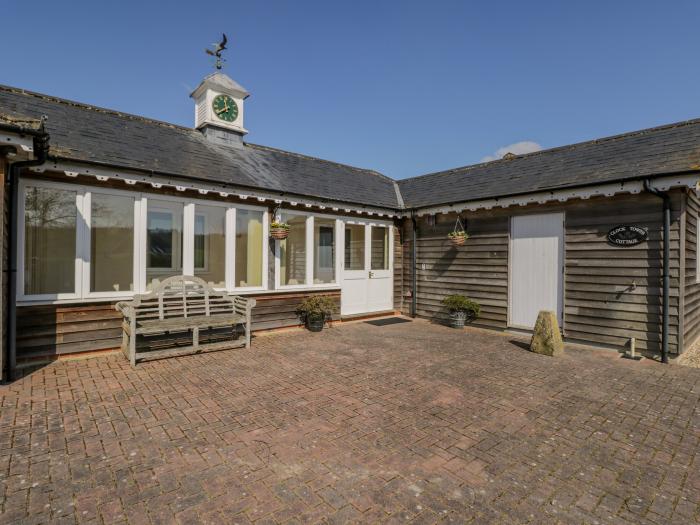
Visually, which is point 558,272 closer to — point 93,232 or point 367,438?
point 367,438

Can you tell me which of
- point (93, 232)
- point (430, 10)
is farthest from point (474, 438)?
point (430, 10)

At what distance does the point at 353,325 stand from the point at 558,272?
4.97 meters

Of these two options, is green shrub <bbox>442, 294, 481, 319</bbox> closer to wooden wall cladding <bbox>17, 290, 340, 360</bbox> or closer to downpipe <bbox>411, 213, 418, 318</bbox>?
downpipe <bbox>411, 213, 418, 318</bbox>

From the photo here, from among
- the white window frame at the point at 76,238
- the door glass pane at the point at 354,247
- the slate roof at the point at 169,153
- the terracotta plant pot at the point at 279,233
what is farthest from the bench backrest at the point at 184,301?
the door glass pane at the point at 354,247

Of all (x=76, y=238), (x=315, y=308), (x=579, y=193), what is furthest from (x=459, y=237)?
(x=76, y=238)

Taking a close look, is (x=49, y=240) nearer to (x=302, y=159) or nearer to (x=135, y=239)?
(x=135, y=239)

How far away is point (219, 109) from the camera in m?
9.38

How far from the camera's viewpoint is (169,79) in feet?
31.9

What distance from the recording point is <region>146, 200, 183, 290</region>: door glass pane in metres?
6.69

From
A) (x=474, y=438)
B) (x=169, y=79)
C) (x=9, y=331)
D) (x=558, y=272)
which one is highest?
(x=169, y=79)

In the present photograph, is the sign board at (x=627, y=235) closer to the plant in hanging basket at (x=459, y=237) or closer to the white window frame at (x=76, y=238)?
the plant in hanging basket at (x=459, y=237)

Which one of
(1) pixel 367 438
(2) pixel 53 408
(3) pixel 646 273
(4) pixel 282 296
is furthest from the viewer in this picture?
(4) pixel 282 296

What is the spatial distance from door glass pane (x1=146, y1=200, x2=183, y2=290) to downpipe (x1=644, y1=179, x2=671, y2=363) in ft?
28.7

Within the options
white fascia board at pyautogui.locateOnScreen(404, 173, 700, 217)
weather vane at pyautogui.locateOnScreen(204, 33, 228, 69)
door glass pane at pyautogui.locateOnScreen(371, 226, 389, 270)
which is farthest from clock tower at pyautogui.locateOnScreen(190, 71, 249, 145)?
white fascia board at pyautogui.locateOnScreen(404, 173, 700, 217)
